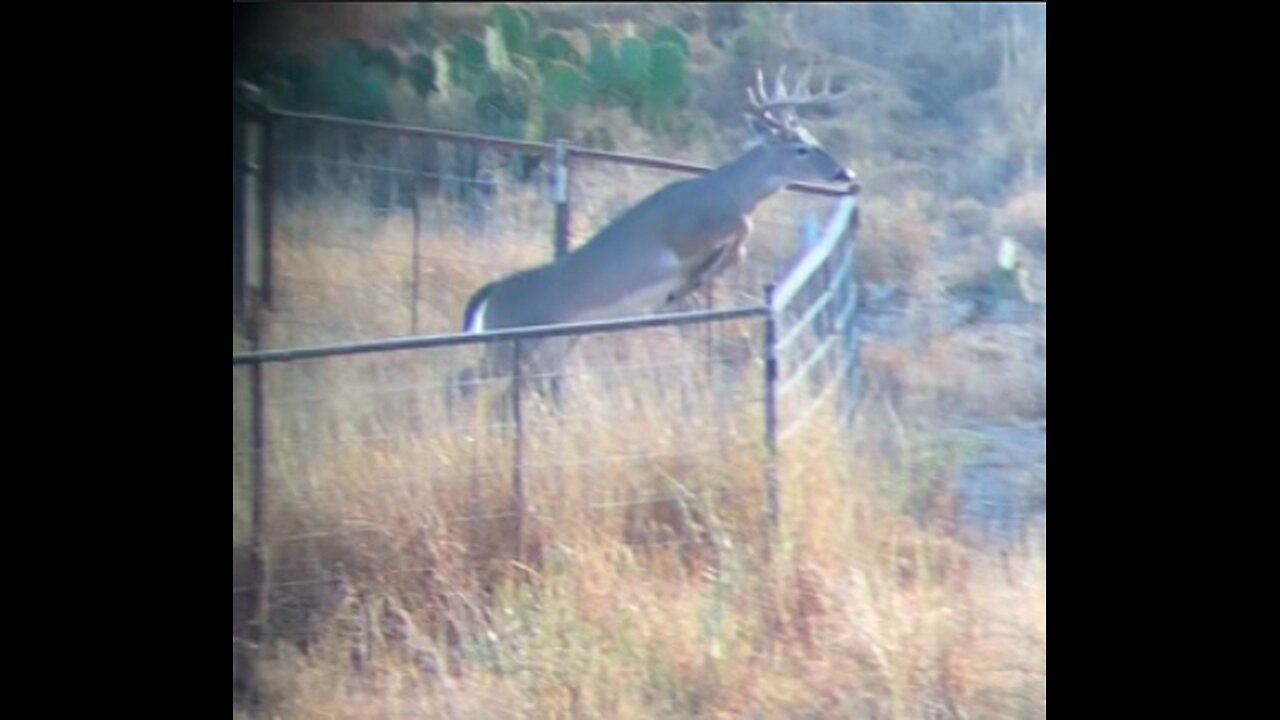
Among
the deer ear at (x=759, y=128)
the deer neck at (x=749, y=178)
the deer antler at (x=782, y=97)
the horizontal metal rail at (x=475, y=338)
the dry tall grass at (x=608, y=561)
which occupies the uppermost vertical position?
the deer antler at (x=782, y=97)

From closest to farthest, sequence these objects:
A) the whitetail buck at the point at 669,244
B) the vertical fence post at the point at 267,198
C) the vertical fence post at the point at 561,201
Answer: the vertical fence post at the point at 267,198 → the whitetail buck at the point at 669,244 → the vertical fence post at the point at 561,201

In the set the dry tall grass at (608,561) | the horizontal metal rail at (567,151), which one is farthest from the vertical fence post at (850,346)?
the horizontal metal rail at (567,151)

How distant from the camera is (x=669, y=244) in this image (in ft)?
19.0

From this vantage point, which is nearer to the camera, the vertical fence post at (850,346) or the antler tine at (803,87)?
the vertical fence post at (850,346)

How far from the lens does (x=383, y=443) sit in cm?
448

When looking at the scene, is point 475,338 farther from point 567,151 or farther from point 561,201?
point 567,151

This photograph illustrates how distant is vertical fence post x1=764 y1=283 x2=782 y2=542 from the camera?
177 inches

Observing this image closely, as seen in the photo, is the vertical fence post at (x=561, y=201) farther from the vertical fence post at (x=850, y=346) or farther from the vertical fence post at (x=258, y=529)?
the vertical fence post at (x=258, y=529)

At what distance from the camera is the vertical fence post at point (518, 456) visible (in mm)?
4262

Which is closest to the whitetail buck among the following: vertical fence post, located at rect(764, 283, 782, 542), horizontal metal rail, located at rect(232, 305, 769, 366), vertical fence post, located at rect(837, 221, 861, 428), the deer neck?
the deer neck

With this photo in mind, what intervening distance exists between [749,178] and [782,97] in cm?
62

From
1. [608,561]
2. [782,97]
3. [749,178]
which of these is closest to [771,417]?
[608,561]
